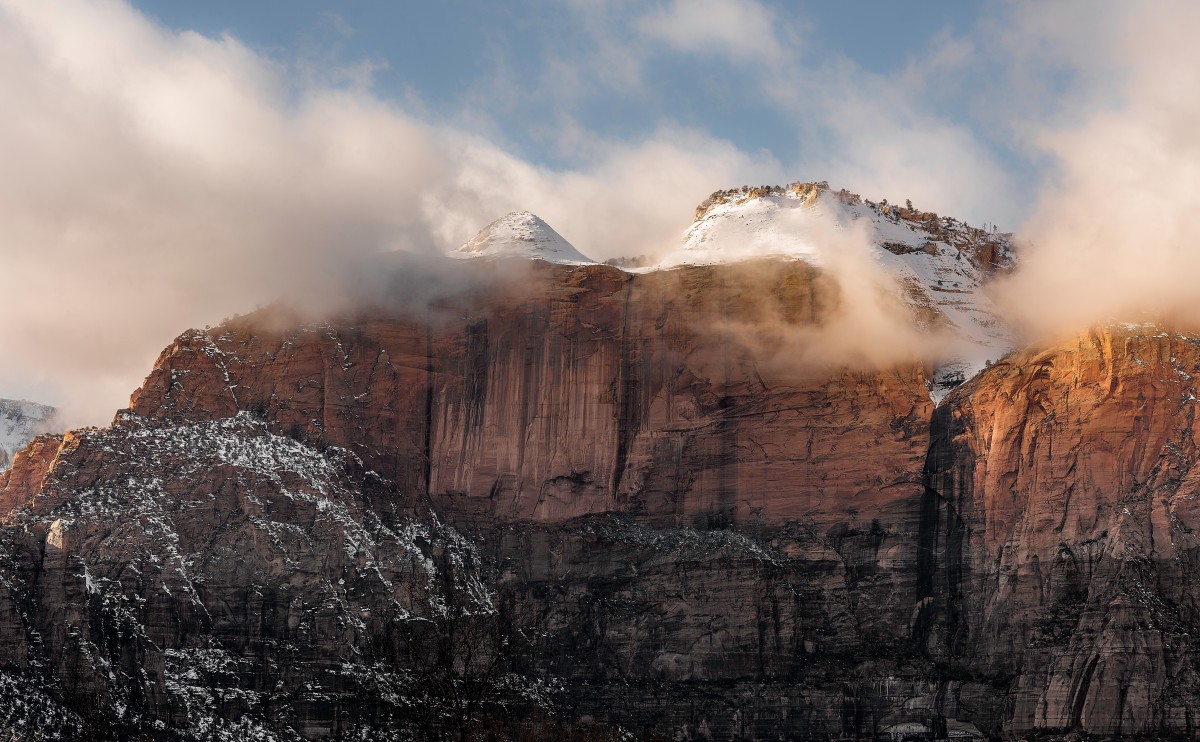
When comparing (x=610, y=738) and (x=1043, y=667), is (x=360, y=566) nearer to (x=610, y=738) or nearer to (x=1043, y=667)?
(x=610, y=738)

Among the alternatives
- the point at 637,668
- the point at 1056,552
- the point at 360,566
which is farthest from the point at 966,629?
the point at 360,566

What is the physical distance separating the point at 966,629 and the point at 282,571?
207ft

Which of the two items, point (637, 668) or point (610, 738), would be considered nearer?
point (610, 738)

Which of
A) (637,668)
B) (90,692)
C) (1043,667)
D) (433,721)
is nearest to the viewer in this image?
(433,721)

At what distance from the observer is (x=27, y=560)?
7210 inches

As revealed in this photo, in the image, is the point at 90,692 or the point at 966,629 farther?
the point at 966,629

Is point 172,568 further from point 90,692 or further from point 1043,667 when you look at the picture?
point 1043,667

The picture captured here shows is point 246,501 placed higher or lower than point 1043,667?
higher

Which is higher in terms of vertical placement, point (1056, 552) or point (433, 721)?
point (1056, 552)

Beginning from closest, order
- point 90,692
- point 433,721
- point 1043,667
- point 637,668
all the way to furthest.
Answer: point 433,721
point 90,692
point 1043,667
point 637,668

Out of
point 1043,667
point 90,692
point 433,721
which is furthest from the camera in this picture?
point 1043,667

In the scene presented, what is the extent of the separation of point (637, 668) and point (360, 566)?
1098 inches

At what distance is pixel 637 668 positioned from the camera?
7835 inches

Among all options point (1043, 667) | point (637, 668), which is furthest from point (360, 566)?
point (1043, 667)
